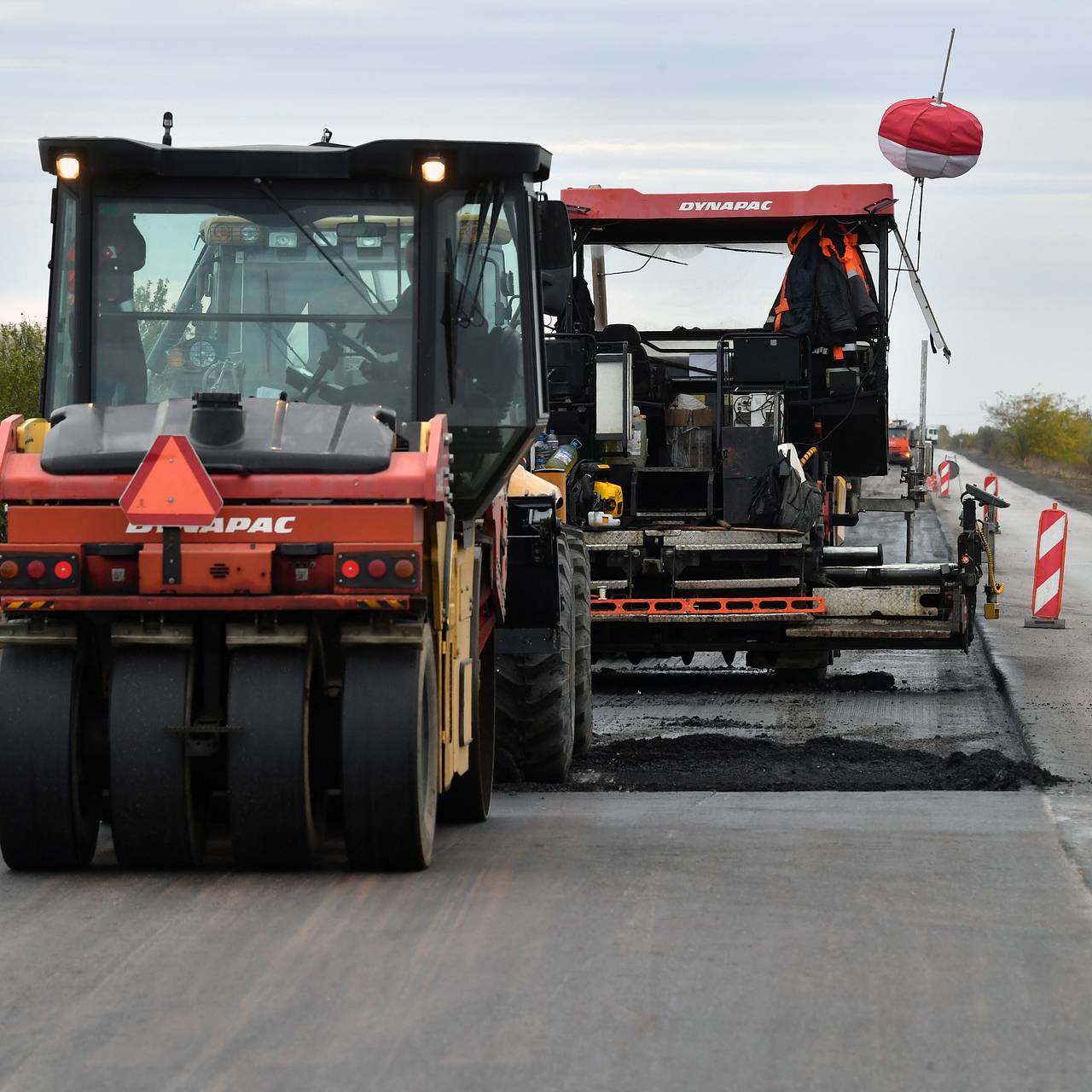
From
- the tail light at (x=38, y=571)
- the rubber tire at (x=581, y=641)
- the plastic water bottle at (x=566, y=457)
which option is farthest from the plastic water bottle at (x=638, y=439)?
the tail light at (x=38, y=571)

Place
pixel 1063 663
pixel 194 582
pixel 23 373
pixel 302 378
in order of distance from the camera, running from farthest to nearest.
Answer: pixel 23 373 < pixel 1063 663 < pixel 302 378 < pixel 194 582

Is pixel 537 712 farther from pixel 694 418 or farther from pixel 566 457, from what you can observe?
pixel 694 418

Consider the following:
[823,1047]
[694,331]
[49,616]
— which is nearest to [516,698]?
[49,616]

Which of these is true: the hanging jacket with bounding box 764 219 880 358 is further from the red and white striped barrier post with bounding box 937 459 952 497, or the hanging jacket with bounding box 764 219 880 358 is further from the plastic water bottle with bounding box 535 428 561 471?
the red and white striped barrier post with bounding box 937 459 952 497

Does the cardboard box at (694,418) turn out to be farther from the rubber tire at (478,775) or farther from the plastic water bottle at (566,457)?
the rubber tire at (478,775)

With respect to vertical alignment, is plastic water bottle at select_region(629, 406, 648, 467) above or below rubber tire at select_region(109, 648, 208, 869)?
above

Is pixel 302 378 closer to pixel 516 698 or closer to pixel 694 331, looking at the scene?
pixel 516 698

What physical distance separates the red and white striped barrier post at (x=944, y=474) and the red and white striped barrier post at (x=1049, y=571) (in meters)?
19.3

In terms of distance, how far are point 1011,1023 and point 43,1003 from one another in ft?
8.12

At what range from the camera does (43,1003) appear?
197 inches

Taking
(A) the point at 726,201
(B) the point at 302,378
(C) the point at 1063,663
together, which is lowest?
(C) the point at 1063,663

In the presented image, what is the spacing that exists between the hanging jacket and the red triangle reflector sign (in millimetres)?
9141

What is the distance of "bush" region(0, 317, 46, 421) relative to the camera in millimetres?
51781

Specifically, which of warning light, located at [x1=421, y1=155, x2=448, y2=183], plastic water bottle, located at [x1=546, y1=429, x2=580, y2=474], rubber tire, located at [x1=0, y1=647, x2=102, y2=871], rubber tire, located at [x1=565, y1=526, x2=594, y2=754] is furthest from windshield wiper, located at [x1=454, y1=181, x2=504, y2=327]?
plastic water bottle, located at [x1=546, y1=429, x2=580, y2=474]
